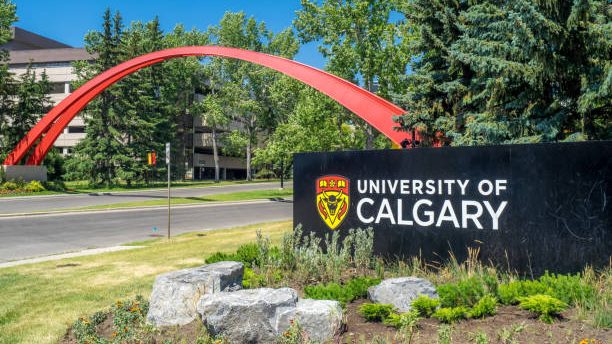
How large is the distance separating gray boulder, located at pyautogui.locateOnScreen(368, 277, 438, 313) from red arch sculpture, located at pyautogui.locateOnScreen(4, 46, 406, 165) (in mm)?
15460

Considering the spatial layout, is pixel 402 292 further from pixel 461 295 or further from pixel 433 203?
→ pixel 433 203

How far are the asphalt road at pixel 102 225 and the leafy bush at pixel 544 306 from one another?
1143 cm

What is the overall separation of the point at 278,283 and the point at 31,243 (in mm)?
10586

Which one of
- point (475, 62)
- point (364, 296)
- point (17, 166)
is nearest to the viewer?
point (364, 296)

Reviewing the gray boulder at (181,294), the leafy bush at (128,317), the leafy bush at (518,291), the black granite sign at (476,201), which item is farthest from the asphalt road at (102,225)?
the leafy bush at (518,291)

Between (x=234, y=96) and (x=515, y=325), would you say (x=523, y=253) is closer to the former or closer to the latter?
(x=515, y=325)

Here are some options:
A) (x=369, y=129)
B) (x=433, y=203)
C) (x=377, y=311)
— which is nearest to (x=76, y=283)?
(x=377, y=311)

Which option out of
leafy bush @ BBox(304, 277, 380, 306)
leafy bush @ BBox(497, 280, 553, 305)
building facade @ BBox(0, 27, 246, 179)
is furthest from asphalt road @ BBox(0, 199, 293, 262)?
building facade @ BBox(0, 27, 246, 179)

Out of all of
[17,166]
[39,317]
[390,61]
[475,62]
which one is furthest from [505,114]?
[17,166]

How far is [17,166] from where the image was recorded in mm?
36625

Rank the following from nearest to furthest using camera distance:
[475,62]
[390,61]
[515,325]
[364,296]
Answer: [515,325]
[364,296]
[475,62]
[390,61]

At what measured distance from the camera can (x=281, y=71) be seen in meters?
25.4

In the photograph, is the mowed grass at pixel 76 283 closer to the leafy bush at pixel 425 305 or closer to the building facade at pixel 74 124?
the leafy bush at pixel 425 305

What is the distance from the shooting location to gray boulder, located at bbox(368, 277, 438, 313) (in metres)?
5.23
